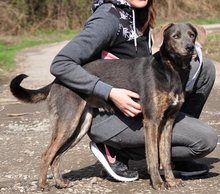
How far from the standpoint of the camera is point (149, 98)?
13.4 ft

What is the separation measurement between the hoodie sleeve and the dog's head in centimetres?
43

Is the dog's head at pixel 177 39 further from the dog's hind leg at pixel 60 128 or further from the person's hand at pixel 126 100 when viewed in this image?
the dog's hind leg at pixel 60 128

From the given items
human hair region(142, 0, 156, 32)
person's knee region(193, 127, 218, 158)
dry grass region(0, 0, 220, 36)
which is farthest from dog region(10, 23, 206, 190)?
dry grass region(0, 0, 220, 36)

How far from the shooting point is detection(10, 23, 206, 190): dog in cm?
411

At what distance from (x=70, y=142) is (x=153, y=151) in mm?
780

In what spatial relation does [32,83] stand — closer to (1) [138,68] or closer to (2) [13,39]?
(1) [138,68]

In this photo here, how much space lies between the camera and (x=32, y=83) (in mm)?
10297

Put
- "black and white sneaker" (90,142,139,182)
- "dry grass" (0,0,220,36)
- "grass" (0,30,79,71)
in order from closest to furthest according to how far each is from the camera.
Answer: "black and white sneaker" (90,142,139,182)
"grass" (0,30,79,71)
"dry grass" (0,0,220,36)

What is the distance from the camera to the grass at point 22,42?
45.6 feet

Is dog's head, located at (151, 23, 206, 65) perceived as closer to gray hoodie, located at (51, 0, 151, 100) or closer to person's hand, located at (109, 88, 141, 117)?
gray hoodie, located at (51, 0, 151, 100)

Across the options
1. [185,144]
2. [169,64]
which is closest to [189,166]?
[185,144]

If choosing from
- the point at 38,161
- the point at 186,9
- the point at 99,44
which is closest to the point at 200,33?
the point at 99,44

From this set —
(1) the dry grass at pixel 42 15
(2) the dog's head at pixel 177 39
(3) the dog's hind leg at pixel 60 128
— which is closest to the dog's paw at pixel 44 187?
(3) the dog's hind leg at pixel 60 128

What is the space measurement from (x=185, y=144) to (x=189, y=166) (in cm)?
42
